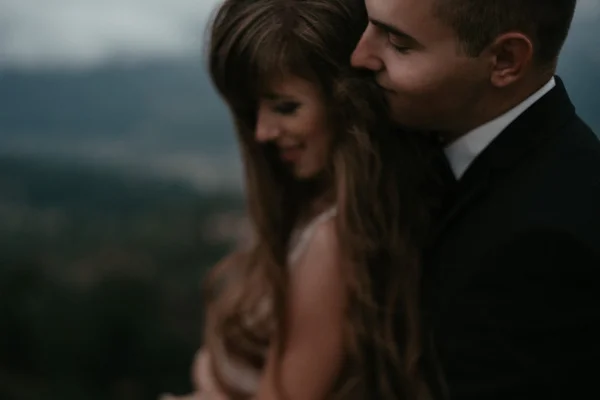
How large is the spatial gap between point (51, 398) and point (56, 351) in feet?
0.23

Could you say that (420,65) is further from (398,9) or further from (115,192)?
(115,192)

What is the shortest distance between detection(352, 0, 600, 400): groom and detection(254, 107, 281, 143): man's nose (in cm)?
12

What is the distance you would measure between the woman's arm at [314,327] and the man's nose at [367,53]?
0.57 feet

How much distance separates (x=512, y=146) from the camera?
948mm

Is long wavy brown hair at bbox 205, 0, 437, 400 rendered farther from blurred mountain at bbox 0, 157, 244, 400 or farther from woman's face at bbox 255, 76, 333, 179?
blurred mountain at bbox 0, 157, 244, 400

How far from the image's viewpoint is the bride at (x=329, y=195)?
96 cm

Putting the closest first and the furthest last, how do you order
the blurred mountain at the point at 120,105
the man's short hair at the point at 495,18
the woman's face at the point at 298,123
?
1. the man's short hair at the point at 495,18
2. the woman's face at the point at 298,123
3. the blurred mountain at the point at 120,105

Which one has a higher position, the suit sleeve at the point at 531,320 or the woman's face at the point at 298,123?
the woman's face at the point at 298,123

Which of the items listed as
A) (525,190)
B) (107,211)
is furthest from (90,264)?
(525,190)

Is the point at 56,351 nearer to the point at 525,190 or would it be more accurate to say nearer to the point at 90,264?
the point at 90,264

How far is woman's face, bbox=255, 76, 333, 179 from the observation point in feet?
3.22

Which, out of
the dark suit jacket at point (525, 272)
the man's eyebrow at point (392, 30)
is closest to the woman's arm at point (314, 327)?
the dark suit jacket at point (525, 272)

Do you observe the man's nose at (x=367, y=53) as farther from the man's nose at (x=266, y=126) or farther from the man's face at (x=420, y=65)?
the man's nose at (x=266, y=126)

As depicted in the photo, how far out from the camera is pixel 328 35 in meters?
0.95
